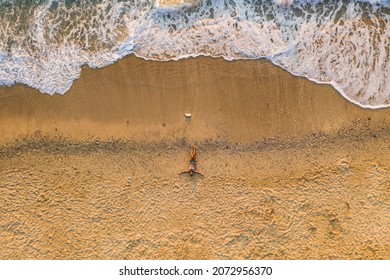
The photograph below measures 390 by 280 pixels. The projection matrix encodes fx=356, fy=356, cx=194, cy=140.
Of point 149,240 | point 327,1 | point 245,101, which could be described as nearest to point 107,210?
point 149,240

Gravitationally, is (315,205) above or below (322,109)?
below

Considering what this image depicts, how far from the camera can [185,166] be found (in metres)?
6.13

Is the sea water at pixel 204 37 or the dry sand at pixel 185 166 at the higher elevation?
the sea water at pixel 204 37

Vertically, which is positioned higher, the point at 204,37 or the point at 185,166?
the point at 204,37

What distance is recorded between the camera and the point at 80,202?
6188 mm

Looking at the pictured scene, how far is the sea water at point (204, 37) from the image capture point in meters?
6.07

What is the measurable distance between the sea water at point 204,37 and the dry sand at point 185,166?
25 cm

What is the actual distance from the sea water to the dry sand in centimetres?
25

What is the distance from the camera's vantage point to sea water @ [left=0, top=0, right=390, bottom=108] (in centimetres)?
607

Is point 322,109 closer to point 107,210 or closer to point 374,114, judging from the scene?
point 374,114

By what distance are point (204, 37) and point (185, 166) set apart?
225 centimetres

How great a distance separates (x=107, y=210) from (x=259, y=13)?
4315mm

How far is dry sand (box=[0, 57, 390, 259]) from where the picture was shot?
6.03 m

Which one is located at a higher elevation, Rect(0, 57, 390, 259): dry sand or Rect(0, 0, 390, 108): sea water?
Rect(0, 0, 390, 108): sea water
